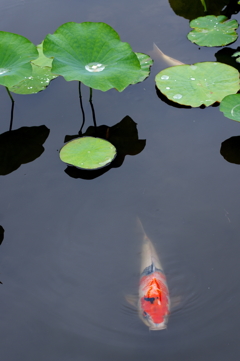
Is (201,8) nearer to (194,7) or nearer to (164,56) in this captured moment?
(194,7)

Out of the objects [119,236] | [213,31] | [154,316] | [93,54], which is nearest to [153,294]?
[154,316]

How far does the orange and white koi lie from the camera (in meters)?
2.33

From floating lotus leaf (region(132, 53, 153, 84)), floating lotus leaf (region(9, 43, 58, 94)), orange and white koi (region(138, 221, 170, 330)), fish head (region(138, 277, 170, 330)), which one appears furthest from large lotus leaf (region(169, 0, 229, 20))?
fish head (region(138, 277, 170, 330))

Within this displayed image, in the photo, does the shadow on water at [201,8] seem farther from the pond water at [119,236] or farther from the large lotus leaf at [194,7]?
the pond water at [119,236]

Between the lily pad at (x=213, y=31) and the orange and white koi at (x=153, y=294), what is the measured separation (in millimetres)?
2944

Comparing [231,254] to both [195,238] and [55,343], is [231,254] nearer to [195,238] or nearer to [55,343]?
[195,238]

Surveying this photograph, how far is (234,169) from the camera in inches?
125

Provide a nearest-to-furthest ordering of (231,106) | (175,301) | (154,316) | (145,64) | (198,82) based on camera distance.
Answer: (154,316), (175,301), (231,106), (198,82), (145,64)

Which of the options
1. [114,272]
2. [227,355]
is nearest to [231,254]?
[227,355]

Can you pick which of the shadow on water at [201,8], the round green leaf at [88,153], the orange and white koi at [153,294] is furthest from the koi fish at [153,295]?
the shadow on water at [201,8]

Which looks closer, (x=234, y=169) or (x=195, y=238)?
(x=195, y=238)

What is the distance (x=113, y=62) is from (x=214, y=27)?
5.99 feet

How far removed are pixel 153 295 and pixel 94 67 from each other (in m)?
2.15

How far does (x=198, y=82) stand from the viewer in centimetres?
378
